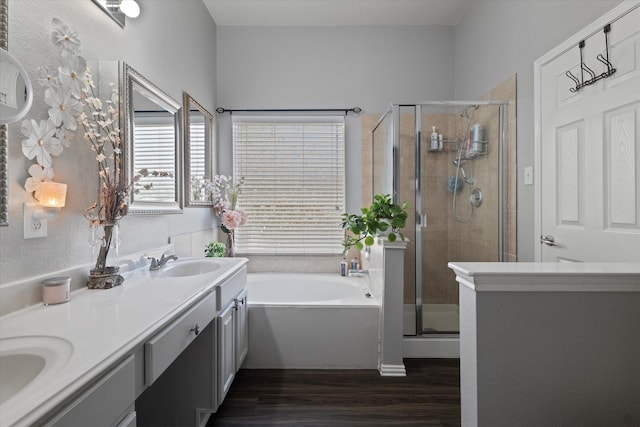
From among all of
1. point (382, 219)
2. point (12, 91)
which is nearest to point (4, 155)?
point (12, 91)

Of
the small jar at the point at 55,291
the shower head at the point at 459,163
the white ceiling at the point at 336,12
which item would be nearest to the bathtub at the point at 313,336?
the shower head at the point at 459,163

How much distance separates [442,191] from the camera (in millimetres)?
2701

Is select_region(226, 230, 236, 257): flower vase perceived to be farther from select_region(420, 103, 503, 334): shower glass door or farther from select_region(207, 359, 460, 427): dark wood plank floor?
select_region(420, 103, 503, 334): shower glass door

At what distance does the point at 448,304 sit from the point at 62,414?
2619 mm

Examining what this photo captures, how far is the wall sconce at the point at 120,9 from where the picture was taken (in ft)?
5.34

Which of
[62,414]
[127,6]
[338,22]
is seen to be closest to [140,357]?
[62,414]

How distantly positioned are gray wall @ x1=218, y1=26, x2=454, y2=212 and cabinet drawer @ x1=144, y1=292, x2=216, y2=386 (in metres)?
2.25

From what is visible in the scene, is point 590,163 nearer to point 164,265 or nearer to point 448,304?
point 448,304

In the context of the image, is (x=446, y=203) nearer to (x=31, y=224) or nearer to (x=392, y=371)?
(x=392, y=371)

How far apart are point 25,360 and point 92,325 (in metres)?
0.18

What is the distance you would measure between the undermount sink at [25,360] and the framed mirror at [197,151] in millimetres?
1814

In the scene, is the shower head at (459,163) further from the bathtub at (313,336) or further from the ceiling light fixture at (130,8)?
the ceiling light fixture at (130,8)

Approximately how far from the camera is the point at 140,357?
0.94 meters

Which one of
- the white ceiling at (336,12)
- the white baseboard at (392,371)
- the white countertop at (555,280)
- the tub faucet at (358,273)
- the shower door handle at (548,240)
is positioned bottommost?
the white baseboard at (392,371)
